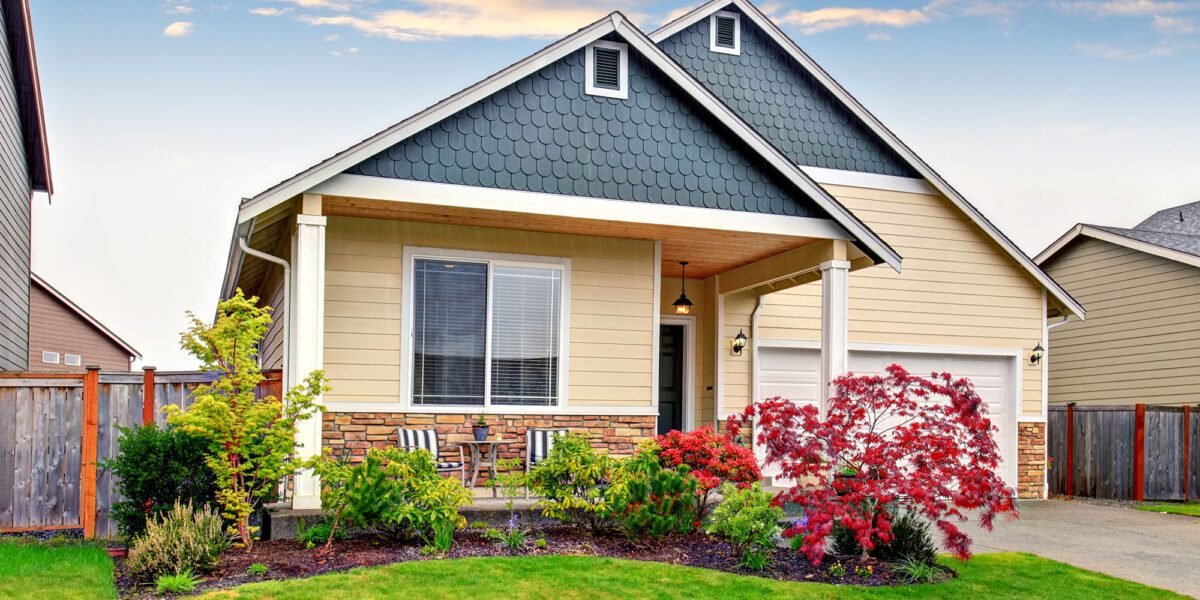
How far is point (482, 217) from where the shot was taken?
10.7m

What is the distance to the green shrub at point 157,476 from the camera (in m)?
8.58

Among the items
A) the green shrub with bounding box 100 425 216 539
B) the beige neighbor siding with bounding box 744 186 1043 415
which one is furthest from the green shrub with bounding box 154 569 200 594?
the beige neighbor siding with bounding box 744 186 1043 415

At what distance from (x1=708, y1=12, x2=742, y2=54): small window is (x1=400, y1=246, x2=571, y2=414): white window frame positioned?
5.43m

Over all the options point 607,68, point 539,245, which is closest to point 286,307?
point 539,245

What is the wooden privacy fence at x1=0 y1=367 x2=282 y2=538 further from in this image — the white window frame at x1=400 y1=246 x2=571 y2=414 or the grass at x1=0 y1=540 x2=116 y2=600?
the white window frame at x1=400 y1=246 x2=571 y2=414

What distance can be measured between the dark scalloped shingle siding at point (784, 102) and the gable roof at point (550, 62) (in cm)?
409

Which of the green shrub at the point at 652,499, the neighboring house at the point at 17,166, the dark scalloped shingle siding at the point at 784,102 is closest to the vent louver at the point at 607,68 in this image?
the green shrub at the point at 652,499

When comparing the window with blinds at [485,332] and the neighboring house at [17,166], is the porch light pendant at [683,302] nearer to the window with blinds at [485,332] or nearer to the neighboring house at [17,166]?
the window with blinds at [485,332]

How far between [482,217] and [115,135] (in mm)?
9770

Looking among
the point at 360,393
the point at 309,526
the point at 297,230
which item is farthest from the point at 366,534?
the point at 297,230

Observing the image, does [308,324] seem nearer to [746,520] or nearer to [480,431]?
[480,431]

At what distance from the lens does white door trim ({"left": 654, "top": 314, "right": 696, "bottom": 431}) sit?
14.3 metres

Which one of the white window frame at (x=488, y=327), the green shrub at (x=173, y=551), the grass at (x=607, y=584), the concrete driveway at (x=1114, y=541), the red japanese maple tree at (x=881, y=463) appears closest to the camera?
the grass at (x=607, y=584)

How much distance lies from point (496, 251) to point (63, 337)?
2461 cm
